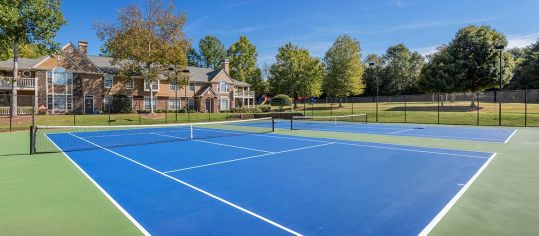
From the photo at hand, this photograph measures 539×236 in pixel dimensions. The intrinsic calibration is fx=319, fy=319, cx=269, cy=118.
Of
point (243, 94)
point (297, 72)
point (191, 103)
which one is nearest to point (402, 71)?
point (297, 72)

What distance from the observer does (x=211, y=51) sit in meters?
85.3

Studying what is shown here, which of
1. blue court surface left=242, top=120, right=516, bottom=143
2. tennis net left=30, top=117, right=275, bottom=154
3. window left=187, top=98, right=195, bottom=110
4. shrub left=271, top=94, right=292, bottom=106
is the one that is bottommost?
tennis net left=30, top=117, right=275, bottom=154

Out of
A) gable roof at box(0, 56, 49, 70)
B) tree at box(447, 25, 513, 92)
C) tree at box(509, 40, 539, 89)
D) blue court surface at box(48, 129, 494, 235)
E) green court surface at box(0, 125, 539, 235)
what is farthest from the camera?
tree at box(509, 40, 539, 89)

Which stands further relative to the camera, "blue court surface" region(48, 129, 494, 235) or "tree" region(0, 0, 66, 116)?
"tree" region(0, 0, 66, 116)

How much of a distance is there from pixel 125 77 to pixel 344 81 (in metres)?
32.9

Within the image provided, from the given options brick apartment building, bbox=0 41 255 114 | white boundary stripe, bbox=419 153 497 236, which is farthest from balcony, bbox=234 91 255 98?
white boundary stripe, bbox=419 153 497 236

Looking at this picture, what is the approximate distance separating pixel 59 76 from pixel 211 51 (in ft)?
165

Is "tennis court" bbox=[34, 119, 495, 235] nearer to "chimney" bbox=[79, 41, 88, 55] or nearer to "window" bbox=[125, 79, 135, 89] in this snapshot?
"window" bbox=[125, 79, 135, 89]

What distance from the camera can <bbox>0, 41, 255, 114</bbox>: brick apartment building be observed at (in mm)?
35531

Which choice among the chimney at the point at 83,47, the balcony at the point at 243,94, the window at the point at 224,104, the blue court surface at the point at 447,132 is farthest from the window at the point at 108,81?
the blue court surface at the point at 447,132

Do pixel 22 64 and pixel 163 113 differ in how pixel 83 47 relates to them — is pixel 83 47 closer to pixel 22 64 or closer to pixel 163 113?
pixel 22 64

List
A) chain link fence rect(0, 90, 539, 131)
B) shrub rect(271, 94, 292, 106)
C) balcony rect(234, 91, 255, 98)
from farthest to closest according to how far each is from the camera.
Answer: shrub rect(271, 94, 292, 106) < balcony rect(234, 91, 255, 98) < chain link fence rect(0, 90, 539, 131)

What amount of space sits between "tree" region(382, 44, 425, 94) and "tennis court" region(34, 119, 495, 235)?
72.2 m

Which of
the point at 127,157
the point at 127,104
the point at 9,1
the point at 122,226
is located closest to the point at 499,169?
the point at 122,226
